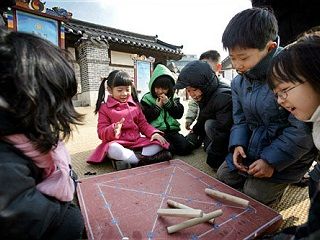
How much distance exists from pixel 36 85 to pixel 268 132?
118 cm

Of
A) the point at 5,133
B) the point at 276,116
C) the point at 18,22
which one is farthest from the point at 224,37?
the point at 18,22

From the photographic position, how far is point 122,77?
199cm

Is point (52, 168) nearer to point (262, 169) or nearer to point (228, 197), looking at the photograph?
point (228, 197)

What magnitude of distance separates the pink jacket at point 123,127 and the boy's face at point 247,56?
926mm

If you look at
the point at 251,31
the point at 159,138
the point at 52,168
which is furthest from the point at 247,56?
the point at 52,168

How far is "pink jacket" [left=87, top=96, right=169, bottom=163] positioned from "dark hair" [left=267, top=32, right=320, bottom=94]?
4.01 feet

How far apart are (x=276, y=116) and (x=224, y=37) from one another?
510mm

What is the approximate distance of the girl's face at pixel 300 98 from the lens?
2.97ft

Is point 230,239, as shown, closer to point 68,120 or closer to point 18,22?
point 68,120

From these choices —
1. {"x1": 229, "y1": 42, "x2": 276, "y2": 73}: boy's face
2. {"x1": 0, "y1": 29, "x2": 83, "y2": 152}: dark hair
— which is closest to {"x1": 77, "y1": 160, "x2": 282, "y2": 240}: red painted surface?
{"x1": 0, "y1": 29, "x2": 83, "y2": 152}: dark hair

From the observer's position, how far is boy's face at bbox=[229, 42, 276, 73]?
1322mm

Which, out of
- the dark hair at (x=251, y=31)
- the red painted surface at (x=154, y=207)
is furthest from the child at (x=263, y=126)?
the red painted surface at (x=154, y=207)

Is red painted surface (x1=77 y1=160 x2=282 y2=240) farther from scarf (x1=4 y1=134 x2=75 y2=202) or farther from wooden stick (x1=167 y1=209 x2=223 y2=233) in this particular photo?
scarf (x1=4 y1=134 x2=75 y2=202)

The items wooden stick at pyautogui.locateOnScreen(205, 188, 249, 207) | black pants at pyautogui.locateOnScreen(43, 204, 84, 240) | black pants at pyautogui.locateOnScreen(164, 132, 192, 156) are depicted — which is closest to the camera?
black pants at pyautogui.locateOnScreen(43, 204, 84, 240)
